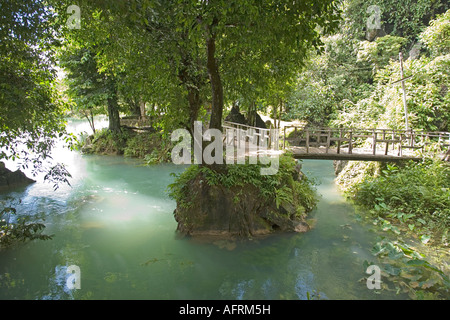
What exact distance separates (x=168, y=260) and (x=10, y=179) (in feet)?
40.9

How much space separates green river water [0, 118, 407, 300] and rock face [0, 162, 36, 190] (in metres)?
3.95

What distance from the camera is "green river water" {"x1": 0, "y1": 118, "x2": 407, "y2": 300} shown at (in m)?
6.97

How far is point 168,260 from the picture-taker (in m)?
8.31

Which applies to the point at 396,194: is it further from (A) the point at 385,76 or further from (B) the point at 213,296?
(A) the point at 385,76

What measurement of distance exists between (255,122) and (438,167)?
36.4ft

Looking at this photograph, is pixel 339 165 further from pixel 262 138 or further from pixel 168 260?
pixel 168 260

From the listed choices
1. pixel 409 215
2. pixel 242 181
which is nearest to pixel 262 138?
pixel 242 181

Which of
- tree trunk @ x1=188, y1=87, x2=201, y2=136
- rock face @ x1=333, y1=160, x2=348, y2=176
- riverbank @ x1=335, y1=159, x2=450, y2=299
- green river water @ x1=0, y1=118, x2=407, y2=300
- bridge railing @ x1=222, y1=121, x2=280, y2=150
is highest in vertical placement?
tree trunk @ x1=188, y1=87, x2=201, y2=136

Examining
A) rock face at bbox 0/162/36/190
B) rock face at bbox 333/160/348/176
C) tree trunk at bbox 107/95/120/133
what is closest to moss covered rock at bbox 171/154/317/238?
rock face at bbox 333/160/348/176

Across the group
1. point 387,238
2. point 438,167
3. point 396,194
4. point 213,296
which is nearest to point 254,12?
point 213,296

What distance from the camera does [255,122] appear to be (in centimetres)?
2059

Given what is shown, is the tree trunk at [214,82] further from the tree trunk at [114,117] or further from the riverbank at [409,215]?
the tree trunk at [114,117]

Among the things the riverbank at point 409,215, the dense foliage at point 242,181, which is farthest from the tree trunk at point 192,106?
the riverbank at point 409,215

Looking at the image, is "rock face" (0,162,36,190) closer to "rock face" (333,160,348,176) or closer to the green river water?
the green river water
